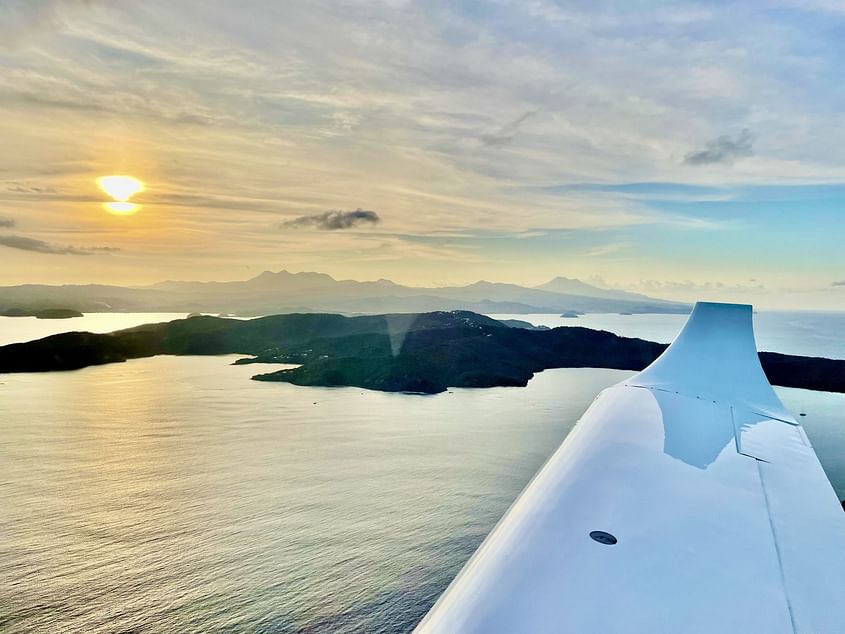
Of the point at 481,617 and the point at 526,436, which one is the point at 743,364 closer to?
the point at 481,617

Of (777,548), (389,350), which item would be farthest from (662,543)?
(389,350)

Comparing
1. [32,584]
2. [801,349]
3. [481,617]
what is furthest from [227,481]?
[801,349]

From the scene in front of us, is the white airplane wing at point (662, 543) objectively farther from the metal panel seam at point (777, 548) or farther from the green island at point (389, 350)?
the green island at point (389, 350)

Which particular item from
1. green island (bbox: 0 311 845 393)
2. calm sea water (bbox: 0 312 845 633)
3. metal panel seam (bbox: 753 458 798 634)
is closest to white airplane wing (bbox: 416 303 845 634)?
metal panel seam (bbox: 753 458 798 634)

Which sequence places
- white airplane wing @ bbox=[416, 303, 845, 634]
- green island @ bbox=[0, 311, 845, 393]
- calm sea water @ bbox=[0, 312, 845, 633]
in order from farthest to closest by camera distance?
1. green island @ bbox=[0, 311, 845, 393]
2. calm sea water @ bbox=[0, 312, 845, 633]
3. white airplane wing @ bbox=[416, 303, 845, 634]

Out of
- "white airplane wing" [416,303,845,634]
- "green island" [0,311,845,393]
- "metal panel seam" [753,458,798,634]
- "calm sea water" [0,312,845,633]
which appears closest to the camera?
"white airplane wing" [416,303,845,634]

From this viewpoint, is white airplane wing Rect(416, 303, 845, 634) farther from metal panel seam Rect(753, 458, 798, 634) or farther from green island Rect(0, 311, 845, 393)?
green island Rect(0, 311, 845, 393)
